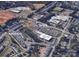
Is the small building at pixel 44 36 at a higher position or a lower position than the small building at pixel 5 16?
lower

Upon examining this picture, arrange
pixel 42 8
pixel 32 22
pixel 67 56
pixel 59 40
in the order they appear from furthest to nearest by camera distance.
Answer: pixel 42 8 < pixel 32 22 < pixel 59 40 < pixel 67 56

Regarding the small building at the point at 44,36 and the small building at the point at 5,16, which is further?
the small building at the point at 5,16

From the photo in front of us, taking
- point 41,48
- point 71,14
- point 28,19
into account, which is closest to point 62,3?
point 71,14

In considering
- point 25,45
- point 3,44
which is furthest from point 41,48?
point 3,44

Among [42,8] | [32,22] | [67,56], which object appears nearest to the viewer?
[67,56]

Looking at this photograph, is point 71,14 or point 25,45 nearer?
point 25,45

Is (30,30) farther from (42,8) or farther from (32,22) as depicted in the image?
(42,8)

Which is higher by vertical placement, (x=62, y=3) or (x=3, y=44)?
(x=62, y=3)

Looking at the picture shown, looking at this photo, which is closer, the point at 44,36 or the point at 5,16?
the point at 44,36

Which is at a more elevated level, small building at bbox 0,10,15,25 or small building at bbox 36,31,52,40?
small building at bbox 0,10,15,25

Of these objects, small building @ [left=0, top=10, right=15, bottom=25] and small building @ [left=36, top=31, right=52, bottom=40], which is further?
small building @ [left=0, top=10, right=15, bottom=25]
